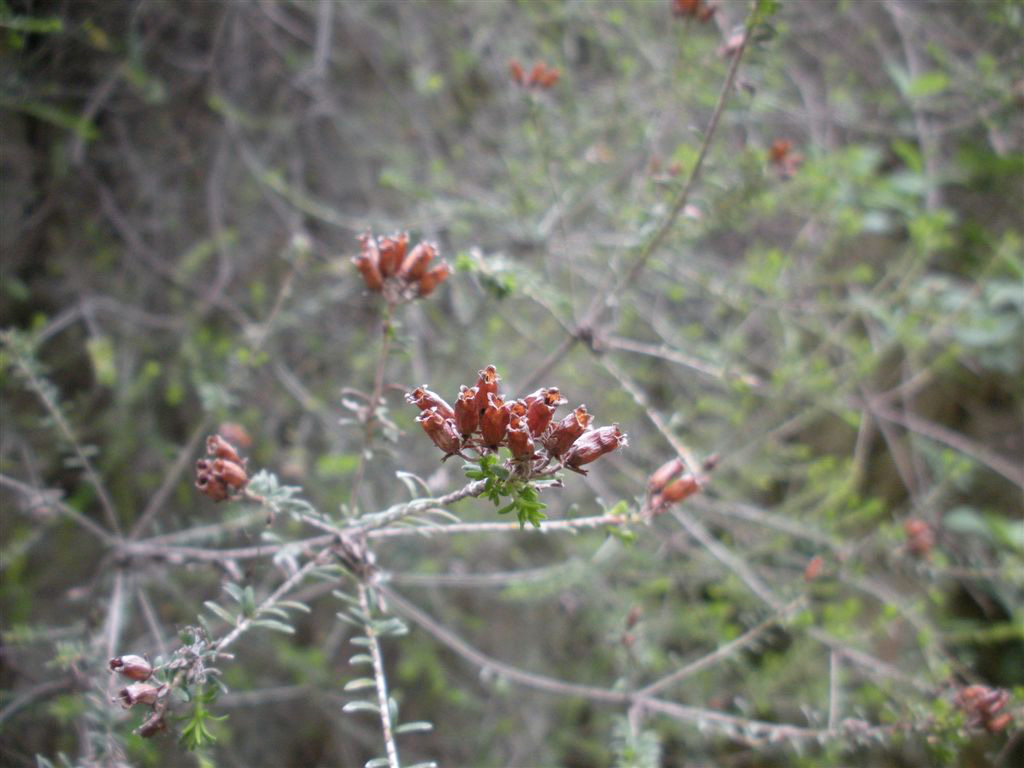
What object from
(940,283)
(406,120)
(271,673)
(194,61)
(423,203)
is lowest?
(271,673)

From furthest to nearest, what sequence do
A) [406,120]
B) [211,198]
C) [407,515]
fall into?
1. [406,120]
2. [211,198]
3. [407,515]

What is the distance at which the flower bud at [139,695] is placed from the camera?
80 centimetres

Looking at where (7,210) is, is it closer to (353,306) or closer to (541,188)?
(353,306)

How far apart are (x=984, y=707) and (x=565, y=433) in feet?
2.79

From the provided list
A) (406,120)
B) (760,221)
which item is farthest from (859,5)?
(406,120)

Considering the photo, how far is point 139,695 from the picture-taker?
31.6 inches

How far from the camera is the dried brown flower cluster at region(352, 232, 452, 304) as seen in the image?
3.38 ft

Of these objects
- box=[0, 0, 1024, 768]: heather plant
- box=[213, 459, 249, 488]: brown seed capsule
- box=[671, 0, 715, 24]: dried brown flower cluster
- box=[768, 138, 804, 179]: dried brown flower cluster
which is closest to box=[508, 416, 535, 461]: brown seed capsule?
box=[0, 0, 1024, 768]: heather plant

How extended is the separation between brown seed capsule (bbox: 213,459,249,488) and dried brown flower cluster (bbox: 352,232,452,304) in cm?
30

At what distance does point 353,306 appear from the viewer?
223 cm

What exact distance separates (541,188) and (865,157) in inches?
44.0

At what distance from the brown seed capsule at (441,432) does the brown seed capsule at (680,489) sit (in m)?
0.35

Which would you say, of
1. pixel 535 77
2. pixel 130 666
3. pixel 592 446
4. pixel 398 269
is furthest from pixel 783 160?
pixel 130 666

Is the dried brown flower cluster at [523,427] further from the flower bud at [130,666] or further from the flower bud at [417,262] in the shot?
the flower bud at [130,666]
